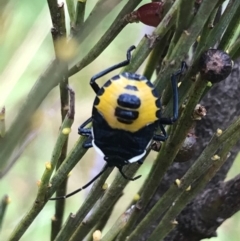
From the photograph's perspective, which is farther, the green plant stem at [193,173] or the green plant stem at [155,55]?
the green plant stem at [155,55]

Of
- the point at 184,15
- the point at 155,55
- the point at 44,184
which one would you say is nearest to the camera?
the point at 184,15

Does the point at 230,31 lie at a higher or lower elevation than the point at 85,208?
higher

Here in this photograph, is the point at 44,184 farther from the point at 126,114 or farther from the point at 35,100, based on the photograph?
the point at 35,100

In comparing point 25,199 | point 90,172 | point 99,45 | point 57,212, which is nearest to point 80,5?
point 99,45

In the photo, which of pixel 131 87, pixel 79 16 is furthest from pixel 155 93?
pixel 79 16

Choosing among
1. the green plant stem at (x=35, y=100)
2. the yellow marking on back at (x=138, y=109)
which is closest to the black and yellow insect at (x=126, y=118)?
the yellow marking on back at (x=138, y=109)

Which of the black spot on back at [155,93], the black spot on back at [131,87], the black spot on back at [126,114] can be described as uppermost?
the black spot on back at [131,87]

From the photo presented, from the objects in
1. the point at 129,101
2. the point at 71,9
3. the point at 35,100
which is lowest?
the point at 35,100

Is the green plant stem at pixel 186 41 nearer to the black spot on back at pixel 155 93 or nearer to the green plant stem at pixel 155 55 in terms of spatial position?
the black spot on back at pixel 155 93
